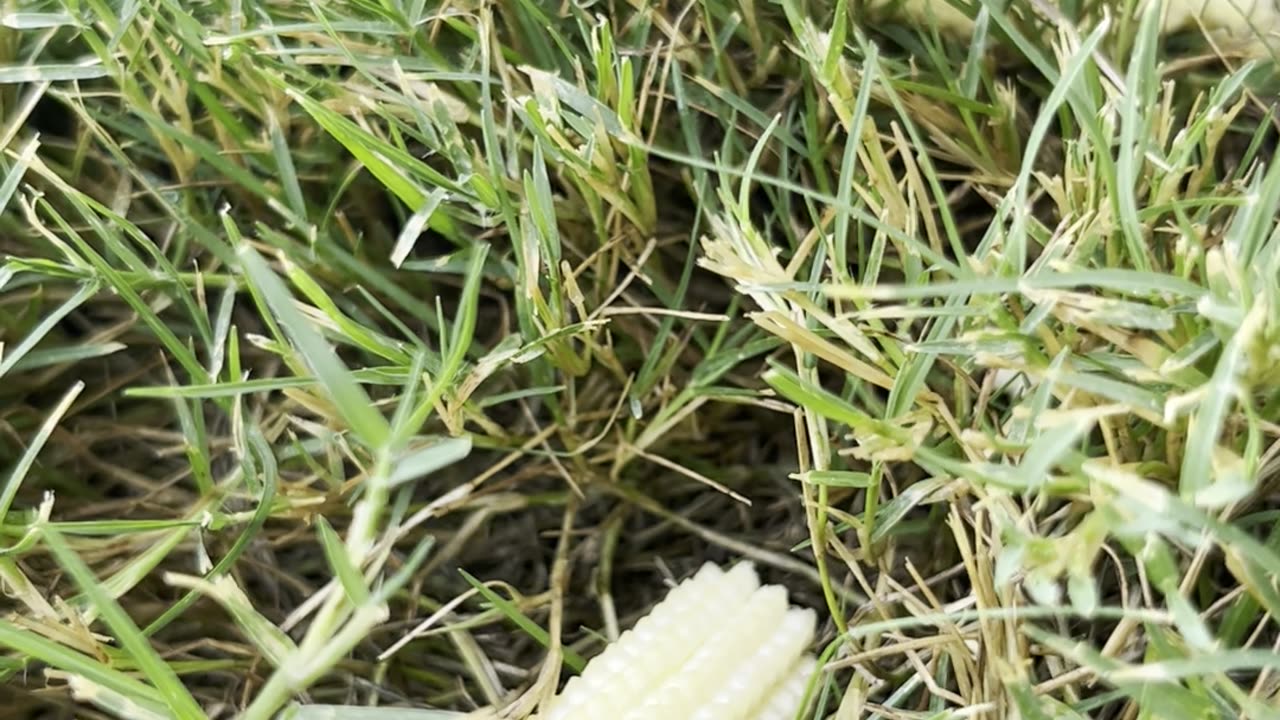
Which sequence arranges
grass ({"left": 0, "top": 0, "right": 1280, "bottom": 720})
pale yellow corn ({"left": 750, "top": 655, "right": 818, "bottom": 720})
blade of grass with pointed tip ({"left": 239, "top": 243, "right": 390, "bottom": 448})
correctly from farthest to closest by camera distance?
pale yellow corn ({"left": 750, "top": 655, "right": 818, "bottom": 720}), grass ({"left": 0, "top": 0, "right": 1280, "bottom": 720}), blade of grass with pointed tip ({"left": 239, "top": 243, "right": 390, "bottom": 448})

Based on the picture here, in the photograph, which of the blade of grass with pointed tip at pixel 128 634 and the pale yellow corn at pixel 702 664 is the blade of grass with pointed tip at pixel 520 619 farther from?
the blade of grass with pointed tip at pixel 128 634

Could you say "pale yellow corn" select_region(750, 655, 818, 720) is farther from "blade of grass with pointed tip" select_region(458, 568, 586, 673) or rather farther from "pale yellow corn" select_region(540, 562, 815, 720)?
"blade of grass with pointed tip" select_region(458, 568, 586, 673)

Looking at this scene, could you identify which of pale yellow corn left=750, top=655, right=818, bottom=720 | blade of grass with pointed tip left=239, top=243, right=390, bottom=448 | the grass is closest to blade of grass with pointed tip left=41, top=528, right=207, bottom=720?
the grass

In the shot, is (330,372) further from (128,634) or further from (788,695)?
(788,695)

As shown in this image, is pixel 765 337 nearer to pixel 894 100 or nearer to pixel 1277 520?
pixel 894 100

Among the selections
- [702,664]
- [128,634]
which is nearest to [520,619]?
[702,664]
